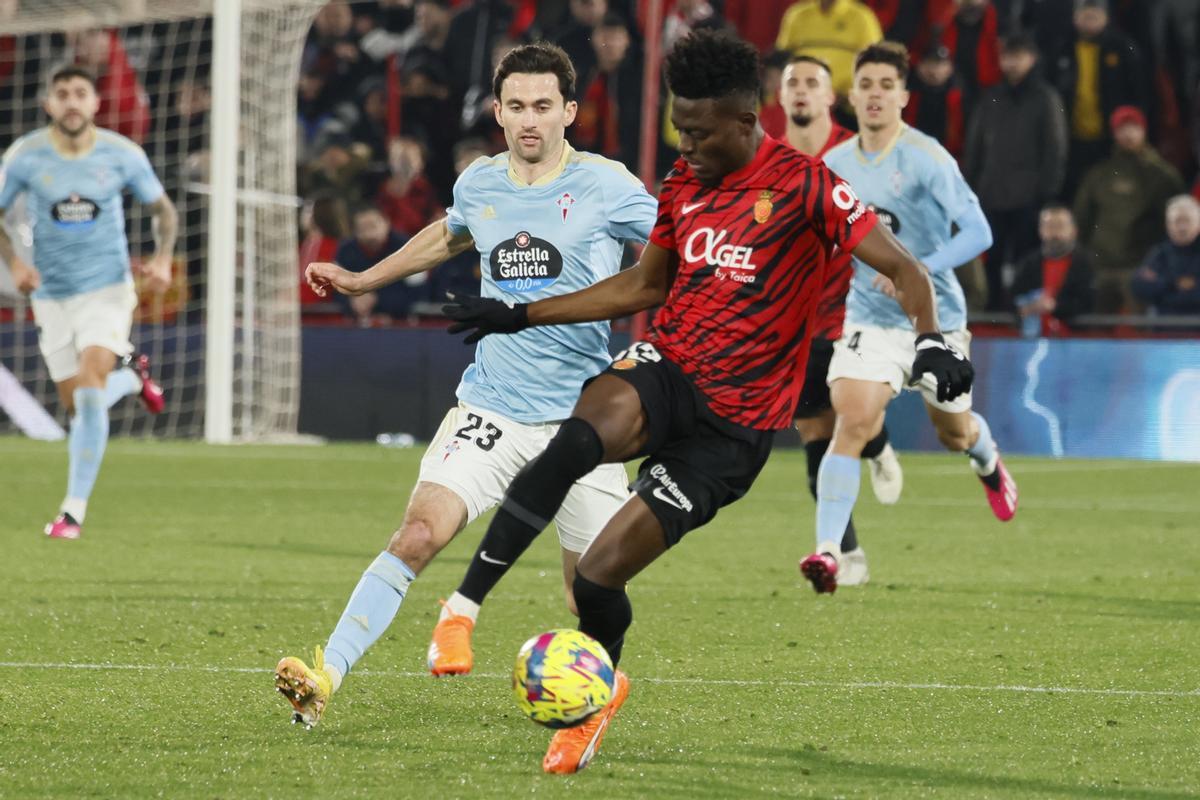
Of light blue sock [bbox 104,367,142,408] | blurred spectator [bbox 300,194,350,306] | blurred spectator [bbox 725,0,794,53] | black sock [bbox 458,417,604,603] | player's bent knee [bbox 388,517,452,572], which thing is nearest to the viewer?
black sock [bbox 458,417,604,603]

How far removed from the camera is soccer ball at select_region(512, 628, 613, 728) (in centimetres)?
464

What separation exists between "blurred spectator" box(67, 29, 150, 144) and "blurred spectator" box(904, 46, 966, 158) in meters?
7.31

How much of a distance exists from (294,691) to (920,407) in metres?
11.9

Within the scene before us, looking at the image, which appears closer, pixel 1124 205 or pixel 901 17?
pixel 1124 205

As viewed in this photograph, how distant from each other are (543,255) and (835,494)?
2.94m

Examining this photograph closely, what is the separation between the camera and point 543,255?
6055 millimetres

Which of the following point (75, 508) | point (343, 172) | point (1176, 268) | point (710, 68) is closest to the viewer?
point (710, 68)

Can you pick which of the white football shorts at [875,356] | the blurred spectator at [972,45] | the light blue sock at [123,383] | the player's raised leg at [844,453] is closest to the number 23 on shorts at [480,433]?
the player's raised leg at [844,453]

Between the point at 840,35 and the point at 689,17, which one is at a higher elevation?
the point at 689,17

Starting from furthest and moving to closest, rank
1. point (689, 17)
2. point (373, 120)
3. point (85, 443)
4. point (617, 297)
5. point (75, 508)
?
point (373, 120) < point (689, 17) < point (85, 443) < point (75, 508) < point (617, 297)

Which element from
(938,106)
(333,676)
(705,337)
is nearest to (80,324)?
(333,676)

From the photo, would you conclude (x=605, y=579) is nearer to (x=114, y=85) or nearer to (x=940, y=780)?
(x=940, y=780)

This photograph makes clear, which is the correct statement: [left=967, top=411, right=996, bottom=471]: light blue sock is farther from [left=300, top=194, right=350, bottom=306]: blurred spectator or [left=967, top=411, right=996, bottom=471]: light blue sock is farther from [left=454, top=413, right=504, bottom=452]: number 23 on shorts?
[left=300, top=194, right=350, bottom=306]: blurred spectator

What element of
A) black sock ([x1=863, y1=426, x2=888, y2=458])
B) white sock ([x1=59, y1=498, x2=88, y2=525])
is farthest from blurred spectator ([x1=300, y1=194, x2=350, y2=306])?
black sock ([x1=863, y1=426, x2=888, y2=458])
